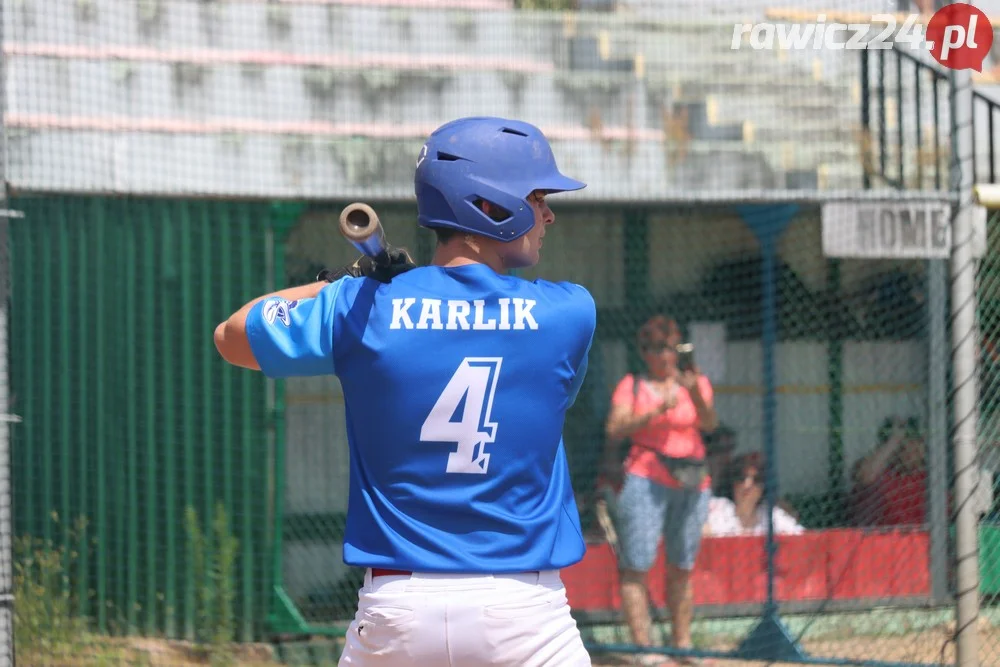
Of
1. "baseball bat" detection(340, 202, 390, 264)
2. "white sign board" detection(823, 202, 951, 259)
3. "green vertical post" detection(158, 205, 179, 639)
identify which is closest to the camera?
"baseball bat" detection(340, 202, 390, 264)

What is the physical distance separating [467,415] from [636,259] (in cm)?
468

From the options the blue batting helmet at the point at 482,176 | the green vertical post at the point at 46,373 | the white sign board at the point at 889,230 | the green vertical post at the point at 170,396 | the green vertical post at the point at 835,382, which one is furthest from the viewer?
the green vertical post at the point at 835,382

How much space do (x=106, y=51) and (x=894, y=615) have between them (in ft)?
17.3

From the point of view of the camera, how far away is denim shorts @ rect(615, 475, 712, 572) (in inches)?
247

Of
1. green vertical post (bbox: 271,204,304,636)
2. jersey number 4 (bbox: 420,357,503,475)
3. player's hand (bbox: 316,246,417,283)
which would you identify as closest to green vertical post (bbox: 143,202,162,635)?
green vertical post (bbox: 271,204,304,636)

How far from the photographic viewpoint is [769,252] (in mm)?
6770

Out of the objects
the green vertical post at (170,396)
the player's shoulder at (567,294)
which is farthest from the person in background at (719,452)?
the player's shoulder at (567,294)

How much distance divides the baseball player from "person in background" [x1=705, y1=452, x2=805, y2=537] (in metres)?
4.36

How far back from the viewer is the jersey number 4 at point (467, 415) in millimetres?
2217

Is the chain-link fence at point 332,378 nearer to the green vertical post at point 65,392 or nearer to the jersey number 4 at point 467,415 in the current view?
the green vertical post at point 65,392

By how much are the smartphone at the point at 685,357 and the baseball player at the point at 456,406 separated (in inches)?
168

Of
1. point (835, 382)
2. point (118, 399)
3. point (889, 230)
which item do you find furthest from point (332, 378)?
point (889, 230)

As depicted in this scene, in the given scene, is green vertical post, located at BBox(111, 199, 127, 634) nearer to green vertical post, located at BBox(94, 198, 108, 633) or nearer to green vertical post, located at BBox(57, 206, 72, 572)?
green vertical post, located at BBox(94, 198, 108, 633)

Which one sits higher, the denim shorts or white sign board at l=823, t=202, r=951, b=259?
white sign board at l=823, t=202, r=951, b=259
